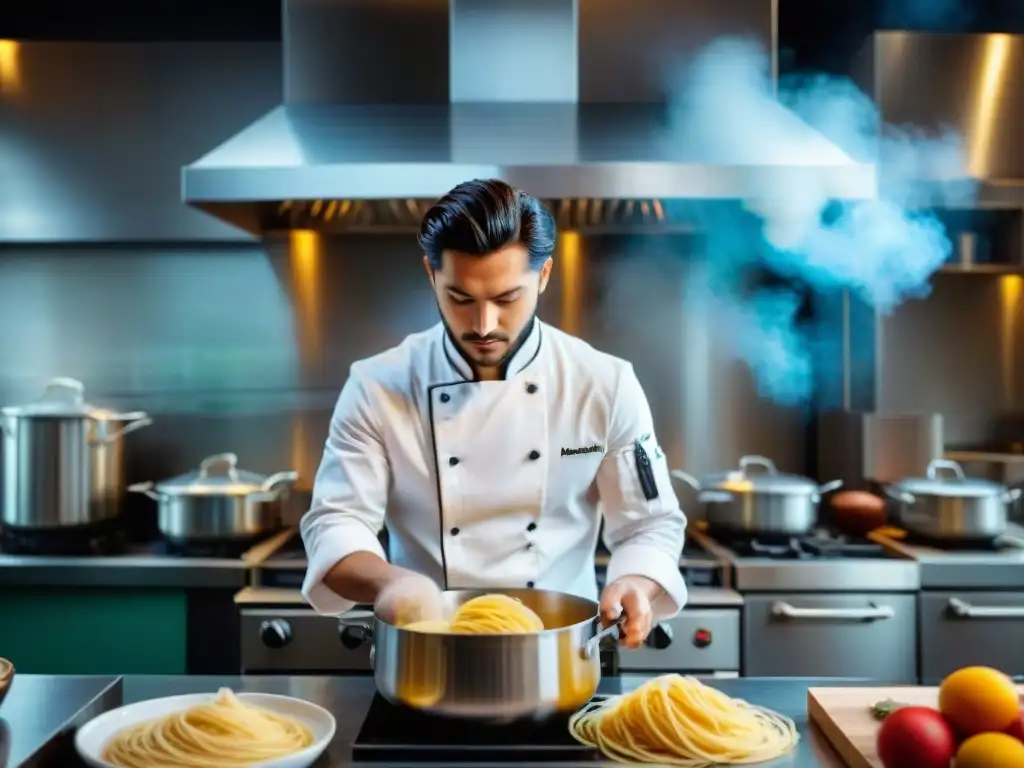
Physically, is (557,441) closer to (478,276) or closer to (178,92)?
(478,276)

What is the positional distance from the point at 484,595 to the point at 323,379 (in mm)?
2328

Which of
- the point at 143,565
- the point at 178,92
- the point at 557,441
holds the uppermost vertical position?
the point at 178,92

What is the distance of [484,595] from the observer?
4.95 feet

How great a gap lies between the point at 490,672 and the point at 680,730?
281 mm

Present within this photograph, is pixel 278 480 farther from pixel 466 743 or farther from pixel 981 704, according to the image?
pixel 981 704

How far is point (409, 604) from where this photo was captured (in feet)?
4.80

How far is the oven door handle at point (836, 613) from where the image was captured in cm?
283

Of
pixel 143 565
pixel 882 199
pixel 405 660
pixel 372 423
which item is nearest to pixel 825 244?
pixel 882 199

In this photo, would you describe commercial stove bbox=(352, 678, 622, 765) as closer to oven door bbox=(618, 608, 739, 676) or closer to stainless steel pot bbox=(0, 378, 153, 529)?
oven door bbox=(618, 608, 739, 676)

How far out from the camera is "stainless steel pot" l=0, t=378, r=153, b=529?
10.2ft

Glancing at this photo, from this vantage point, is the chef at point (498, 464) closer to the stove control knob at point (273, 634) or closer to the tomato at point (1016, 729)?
the stove control knob at point (273, 634)

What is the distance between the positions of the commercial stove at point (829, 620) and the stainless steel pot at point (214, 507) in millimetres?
1433

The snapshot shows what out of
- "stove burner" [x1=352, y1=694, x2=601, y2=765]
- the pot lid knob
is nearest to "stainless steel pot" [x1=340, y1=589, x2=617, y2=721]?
"stove burner" [x1=352, y1=694, x2=601, y2=765]

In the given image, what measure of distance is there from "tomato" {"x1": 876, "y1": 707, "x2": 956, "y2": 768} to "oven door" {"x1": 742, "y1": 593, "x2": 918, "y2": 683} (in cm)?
163
